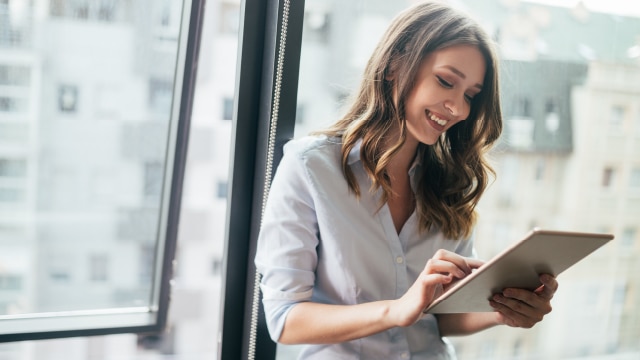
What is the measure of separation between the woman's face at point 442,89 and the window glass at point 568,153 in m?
0.42

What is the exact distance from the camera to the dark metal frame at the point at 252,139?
1411mm

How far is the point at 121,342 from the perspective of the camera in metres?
1.58

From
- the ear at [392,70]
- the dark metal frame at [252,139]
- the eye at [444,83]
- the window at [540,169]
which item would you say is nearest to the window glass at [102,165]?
the dark metal frame at [252,139]

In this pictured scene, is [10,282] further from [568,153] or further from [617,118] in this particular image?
[617,118]

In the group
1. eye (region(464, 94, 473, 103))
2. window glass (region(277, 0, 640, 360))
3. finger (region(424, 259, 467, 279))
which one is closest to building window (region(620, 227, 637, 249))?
window glass (region(277, 0, 640, 360))

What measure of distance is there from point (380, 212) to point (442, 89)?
0.94 feet

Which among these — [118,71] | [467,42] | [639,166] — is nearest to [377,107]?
[467,42]

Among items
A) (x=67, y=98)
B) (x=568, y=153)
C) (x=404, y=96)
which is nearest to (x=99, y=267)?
(x=67, y=98)

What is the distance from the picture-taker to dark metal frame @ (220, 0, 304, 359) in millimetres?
1411

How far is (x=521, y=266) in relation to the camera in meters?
1.12

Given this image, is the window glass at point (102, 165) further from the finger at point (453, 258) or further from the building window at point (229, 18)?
the finger at point (453, 258)

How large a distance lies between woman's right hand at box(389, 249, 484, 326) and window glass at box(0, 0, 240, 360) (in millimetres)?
577

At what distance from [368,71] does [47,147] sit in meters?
0.71

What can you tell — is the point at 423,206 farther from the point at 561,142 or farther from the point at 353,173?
the point at 561,142
